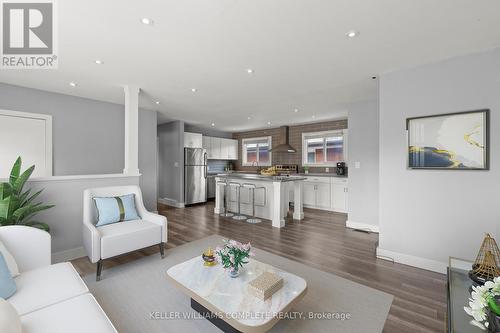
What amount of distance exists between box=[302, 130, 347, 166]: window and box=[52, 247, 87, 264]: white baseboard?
606 cm

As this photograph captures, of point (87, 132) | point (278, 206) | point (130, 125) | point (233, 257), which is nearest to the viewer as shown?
point (233, 257)

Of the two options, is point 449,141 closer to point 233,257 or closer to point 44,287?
point 233,257

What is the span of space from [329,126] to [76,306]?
6690mm

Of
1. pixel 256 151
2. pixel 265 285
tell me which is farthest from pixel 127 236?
pixel 256 151

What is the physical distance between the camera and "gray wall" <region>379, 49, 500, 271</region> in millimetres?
2428

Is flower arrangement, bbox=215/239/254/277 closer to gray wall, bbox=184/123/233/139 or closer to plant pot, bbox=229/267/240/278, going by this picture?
plant pot, bbox=229/267/240/278

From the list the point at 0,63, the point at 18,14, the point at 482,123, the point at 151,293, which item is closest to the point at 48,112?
the point at 0,63

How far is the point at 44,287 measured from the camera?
150cm

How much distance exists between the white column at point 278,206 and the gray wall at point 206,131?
169 inches

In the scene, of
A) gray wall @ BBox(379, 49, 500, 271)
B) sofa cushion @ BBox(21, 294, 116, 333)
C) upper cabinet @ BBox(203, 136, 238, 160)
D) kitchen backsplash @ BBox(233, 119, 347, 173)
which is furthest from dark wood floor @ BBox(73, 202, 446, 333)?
upper cabinet @ BBox(203, 136, 238, 160)

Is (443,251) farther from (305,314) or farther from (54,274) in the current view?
(54,274)

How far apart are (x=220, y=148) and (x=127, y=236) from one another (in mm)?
5897

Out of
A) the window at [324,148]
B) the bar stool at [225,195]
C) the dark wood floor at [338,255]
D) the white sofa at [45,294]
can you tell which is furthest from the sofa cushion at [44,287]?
the window at [324,148]

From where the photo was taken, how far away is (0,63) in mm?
2805
